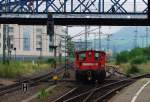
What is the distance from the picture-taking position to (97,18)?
134 feet

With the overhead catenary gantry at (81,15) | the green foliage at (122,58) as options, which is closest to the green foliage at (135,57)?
the green foliage at (122,58)

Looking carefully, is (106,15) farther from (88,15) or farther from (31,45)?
(31,45)

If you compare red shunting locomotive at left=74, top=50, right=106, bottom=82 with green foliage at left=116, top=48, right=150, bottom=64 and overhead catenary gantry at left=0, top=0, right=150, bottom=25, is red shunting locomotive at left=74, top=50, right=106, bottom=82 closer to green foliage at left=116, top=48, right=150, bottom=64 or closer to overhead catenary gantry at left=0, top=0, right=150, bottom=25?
overhead catenary gantry at left=0, top=0, right=150, bottom=25

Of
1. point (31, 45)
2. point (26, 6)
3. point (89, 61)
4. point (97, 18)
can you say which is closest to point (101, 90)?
point (89, 61)

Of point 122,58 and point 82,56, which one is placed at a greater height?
point 82,56

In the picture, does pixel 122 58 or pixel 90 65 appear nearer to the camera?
pixel 90 65

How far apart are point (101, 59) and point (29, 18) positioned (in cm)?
802

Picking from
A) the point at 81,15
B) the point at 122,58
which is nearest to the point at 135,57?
the point at 122,58

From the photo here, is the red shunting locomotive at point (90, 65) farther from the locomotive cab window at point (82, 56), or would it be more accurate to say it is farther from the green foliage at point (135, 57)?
the green foliage at point (135, 57)

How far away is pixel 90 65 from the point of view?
36.6m

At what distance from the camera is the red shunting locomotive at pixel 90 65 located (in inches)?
1427

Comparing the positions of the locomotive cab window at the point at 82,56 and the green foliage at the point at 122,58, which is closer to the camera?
the locomotive cab window at the point at 82,56

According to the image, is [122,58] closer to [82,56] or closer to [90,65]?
[82,56]

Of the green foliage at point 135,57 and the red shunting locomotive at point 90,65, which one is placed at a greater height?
the red shunting locomotive at point 90,65
